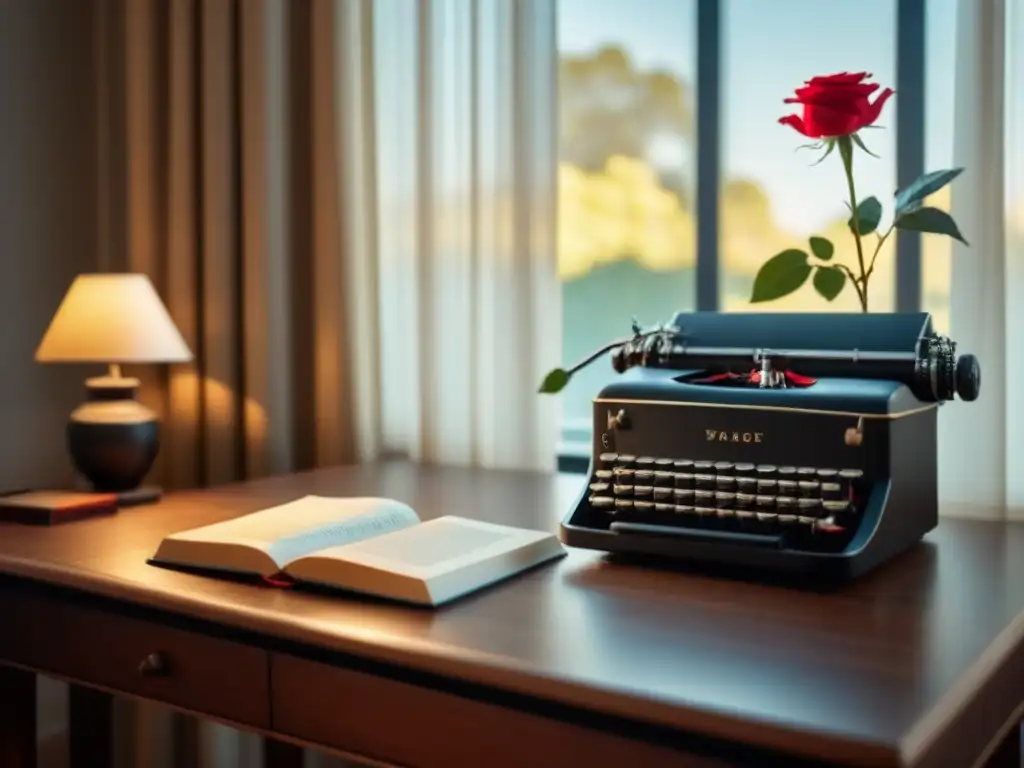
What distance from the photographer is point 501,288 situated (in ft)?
6.50

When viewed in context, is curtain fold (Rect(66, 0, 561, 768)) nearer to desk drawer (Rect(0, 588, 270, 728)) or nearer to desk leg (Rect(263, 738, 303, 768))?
desk leg (Rect(263, 738, 303, 768))

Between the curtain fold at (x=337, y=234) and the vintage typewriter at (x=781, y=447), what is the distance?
639 millimetres

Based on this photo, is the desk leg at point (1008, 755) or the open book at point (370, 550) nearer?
the open book at point (370, 550)

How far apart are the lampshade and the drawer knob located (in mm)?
749

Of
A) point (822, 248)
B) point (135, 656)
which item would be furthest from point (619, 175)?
point (135, 656)

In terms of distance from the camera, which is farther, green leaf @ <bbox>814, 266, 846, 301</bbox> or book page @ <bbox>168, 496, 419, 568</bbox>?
green leaf @ <bbox>814, 266, 846, 301</bbox>

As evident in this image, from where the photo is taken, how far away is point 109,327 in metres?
1.88

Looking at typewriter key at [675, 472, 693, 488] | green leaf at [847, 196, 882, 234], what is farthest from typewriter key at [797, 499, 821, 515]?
green leaf at [847, 196, 882, 234]

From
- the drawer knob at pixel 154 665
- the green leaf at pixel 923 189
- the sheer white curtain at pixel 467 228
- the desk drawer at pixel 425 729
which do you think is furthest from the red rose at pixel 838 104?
the drawer knob at pixel 154 665

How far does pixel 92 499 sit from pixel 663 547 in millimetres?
824

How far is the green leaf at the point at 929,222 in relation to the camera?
140 cm

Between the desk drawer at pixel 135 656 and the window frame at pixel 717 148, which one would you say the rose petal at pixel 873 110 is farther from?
the desk drawer at pixel 135 656

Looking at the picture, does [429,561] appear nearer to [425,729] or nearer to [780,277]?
[425,729]

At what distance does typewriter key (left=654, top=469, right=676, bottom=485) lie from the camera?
124 cm
